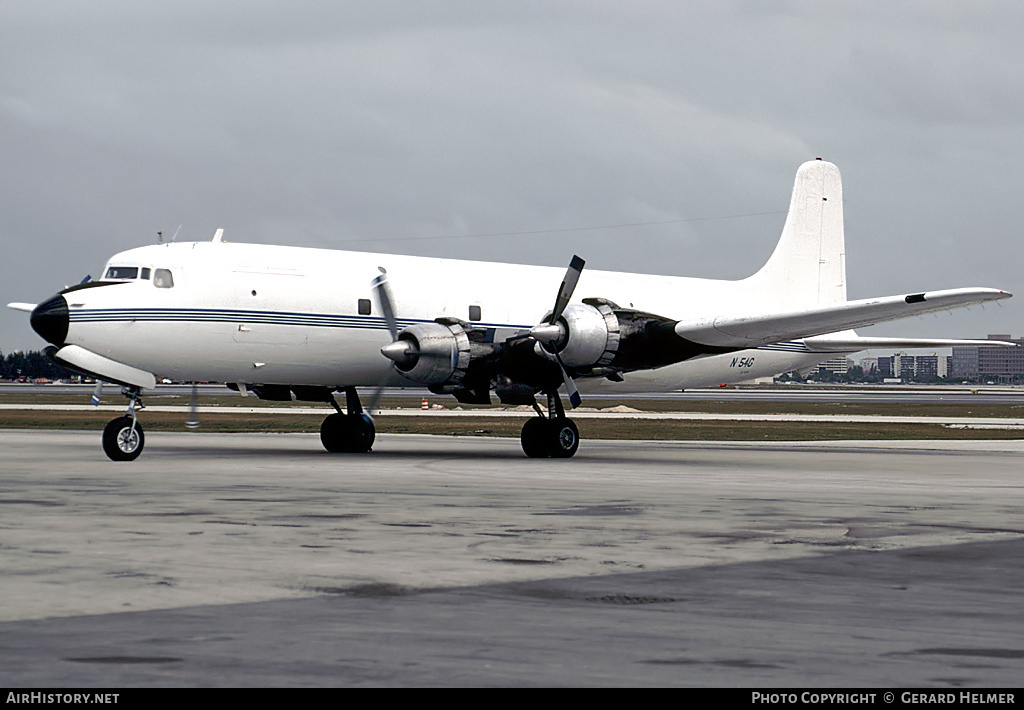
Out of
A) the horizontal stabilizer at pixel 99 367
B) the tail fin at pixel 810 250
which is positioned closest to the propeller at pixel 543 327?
the horizontal stabilizer at pixel 99 367

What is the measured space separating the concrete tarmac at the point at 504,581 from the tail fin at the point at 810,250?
52.3 ft

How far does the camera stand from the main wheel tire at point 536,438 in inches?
1177

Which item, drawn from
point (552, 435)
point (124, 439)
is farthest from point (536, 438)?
point (124, 439)

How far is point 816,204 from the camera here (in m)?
37.9

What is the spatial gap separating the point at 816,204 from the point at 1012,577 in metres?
28.3

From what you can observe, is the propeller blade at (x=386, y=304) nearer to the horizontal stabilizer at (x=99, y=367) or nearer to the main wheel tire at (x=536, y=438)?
the main wheel tire at (x=536, y=438)

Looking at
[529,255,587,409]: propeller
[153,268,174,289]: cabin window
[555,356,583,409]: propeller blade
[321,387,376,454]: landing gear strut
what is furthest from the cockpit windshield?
[555,356,583,409]: propeller blade

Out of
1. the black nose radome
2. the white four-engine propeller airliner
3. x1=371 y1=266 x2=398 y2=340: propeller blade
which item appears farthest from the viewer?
x1=371 y1=266 x2=398 y2=340: propeller blade

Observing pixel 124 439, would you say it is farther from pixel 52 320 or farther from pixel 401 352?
pixel 401 352

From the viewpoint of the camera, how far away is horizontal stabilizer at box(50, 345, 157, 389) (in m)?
25.8

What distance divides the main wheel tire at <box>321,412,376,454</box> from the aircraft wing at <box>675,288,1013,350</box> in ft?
27.3

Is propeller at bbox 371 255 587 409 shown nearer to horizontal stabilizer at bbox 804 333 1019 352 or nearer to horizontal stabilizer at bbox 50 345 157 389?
horizontal stabilizer at bbox 50 345 157 389

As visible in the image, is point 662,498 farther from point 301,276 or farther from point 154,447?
point 154,447

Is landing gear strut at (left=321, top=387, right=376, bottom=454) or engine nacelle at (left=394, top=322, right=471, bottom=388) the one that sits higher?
engine nacelle at (left=394, top=322, right=471, bottom=388)
